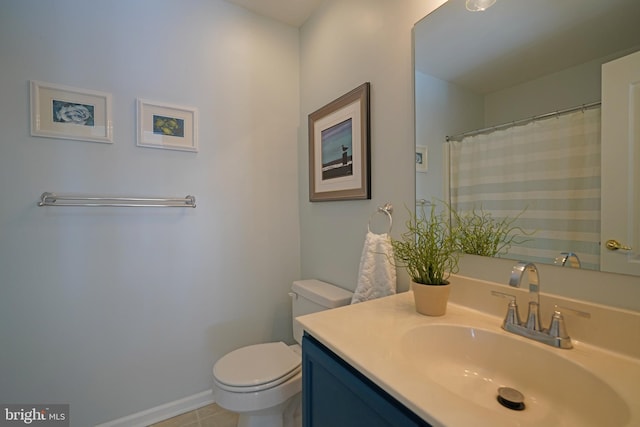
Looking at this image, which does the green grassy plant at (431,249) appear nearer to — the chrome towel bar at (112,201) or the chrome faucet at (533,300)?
the chrome faucet at (533,300)

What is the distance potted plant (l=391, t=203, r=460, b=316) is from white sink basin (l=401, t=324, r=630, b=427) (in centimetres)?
9

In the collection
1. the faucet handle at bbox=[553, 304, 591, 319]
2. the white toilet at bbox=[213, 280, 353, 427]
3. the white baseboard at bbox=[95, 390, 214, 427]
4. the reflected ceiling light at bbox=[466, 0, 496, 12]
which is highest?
the reflected ceiling light at bbox=[466, 0, 496, 12]

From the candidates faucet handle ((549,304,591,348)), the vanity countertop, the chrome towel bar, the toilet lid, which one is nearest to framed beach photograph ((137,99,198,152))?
the chrome towel bar

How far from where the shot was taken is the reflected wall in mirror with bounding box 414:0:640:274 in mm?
740

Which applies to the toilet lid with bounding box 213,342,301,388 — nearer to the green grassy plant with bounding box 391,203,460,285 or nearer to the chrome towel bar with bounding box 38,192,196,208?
the green grassy plant with bounding box 391,203,460,285

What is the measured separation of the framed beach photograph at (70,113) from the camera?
1.31 m

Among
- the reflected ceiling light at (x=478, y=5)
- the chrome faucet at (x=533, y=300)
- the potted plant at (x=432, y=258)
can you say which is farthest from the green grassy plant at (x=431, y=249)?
the reflected ceiling light at (x=478, y=5)

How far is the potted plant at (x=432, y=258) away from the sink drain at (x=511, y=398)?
26 cm

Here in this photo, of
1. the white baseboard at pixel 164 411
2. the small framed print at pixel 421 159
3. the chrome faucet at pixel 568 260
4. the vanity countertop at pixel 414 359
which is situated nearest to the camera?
the vanity countertop at pixel 414 359

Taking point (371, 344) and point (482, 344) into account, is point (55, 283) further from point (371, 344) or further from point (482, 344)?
point (482, 344)

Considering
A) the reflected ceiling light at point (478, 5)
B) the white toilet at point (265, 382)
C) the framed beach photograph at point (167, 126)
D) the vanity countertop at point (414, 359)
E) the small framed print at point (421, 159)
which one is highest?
the reflected ceiling light at point (478, 5)

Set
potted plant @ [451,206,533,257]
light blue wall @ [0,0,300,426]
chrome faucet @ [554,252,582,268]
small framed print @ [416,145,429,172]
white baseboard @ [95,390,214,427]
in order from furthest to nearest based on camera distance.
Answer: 1. white baseboard @ [95,390,214,427]
2. light blue wall @ [0,0,300,426]
3. small framed print @ [416,145,429,172]
4. potted plant @ [451,206,533,257]
5. chrome faucet @ [554,252,582,268]

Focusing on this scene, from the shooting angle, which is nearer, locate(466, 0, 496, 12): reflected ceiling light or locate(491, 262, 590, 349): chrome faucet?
locate(491, 262, 590, 349): chrome faucet

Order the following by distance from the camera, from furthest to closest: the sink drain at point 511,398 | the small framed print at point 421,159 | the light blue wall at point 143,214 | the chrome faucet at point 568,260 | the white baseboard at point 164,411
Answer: the white baseboard at point 164,411 → the light blue wall at point 143,214 → the small framed print at point 421,159 → the chrome faucet at point 568,260 → the sink drain at point 511,398
